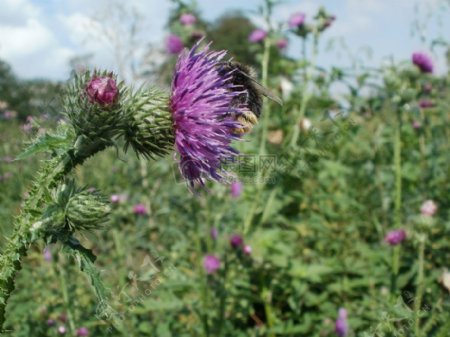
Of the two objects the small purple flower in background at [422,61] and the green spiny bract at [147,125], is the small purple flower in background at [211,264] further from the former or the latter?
the small purple flower in background at [422,61]

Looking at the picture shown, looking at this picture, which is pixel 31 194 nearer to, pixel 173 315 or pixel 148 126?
pixel 148 126

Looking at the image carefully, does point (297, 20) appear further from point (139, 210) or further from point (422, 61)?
point (139, 210)

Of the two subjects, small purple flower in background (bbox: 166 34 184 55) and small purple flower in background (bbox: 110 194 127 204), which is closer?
small purple flower in background (bbox: 110 194 127 204)

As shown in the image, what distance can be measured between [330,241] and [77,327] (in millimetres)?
2359

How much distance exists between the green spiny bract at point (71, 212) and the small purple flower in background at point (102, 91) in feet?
0.83

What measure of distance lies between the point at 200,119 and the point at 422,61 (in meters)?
2.92

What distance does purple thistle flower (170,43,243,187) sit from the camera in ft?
6.03

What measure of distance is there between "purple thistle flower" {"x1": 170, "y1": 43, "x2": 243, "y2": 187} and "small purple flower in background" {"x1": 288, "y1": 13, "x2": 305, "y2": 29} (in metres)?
2.89

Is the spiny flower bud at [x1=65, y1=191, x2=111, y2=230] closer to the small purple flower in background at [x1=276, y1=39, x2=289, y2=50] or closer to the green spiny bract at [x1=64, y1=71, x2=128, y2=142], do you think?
the green spiny bract at [x1=64, y1=71, x2=128, y2=142]

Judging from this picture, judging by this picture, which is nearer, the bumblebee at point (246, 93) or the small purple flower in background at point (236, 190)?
the bumblebee at point (246, 93)

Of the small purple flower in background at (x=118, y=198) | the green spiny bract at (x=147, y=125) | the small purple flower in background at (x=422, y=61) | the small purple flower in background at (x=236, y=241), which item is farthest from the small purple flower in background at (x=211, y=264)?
the small purple flower in background at (x=422, y=61)

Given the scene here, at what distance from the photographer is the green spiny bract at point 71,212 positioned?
151 centimetres

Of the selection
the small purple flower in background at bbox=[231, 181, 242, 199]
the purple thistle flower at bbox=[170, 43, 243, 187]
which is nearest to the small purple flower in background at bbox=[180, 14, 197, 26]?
the small purple flower in background at bbox=[231, 181, 242, 199]

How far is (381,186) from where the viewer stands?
4910 mm
